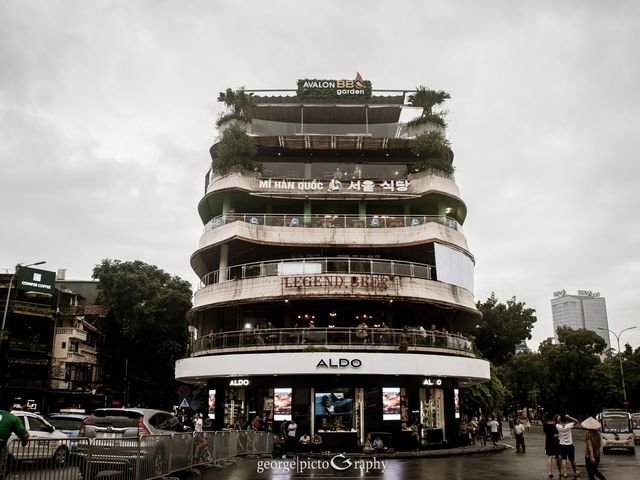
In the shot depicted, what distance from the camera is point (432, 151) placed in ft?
120

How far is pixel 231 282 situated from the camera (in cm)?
3272

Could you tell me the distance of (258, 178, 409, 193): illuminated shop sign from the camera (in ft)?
116

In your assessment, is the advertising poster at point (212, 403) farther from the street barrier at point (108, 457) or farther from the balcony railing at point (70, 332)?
the balcony railing at point (70, 332)

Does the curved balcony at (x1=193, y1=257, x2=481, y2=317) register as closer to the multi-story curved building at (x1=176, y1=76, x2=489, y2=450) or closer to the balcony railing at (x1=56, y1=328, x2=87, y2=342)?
the multi-story curved building at (x1=176, y1=76, x2=489, y2=450)

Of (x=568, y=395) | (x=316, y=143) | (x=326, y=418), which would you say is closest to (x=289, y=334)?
(x=326, y=418)

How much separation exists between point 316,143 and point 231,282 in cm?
1106

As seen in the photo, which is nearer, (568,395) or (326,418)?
(326,418)

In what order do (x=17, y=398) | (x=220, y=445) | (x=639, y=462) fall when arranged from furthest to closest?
1. (x=17, y=398)
2. (x=639, y=462)
3. (x=220, y=445)

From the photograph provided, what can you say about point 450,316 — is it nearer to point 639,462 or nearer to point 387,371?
point 387,371

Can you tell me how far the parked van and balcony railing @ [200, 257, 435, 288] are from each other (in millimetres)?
11312

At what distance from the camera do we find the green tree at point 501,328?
178ft

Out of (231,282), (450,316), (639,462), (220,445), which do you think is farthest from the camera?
(450,316)

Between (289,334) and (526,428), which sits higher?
(289,334)

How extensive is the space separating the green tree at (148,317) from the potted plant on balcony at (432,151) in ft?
86.6
